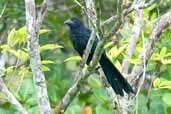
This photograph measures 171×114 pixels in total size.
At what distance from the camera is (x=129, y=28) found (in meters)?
3.89

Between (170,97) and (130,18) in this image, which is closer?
(170,97)

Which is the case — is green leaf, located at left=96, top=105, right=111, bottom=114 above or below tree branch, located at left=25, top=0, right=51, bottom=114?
below

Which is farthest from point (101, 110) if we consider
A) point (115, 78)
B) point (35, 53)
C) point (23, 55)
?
point (35, 53)

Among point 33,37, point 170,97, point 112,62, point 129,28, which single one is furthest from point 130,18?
point 33,37

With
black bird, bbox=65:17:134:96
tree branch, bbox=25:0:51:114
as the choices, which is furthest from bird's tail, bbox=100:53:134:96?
tree branch, bbox=25:0:51:114

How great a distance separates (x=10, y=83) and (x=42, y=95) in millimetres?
656

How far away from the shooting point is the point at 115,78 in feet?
10.9

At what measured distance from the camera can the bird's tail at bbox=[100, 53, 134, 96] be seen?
10.6 feet

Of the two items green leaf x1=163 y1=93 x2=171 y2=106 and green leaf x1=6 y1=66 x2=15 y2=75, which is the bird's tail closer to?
green leaf x1=163 y1=93 x2=171 y2=106

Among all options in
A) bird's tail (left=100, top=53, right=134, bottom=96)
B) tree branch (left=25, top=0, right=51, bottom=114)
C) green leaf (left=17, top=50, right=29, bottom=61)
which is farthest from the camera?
green leaf (left=17, top=50, right=29, bottom=61)

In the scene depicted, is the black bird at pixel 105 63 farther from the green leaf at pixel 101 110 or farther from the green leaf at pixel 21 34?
the green leaf at pixel 21 34

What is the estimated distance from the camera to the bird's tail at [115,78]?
127 inches

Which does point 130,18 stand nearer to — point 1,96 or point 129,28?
point 129,28

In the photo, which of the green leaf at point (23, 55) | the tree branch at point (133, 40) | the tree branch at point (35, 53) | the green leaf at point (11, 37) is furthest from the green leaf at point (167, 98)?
the green leaf at point (11, 37)
